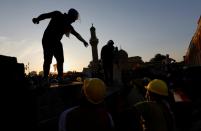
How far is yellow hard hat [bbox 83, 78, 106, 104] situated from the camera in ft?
10.1

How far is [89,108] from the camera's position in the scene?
3029 millimetres

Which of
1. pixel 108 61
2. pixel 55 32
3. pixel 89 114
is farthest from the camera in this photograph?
pixel 108 61

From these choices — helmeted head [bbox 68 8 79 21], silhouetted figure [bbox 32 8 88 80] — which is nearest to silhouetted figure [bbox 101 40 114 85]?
silhouetted figure [bbox 32 8 88 80]

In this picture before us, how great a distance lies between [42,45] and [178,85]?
6579mm

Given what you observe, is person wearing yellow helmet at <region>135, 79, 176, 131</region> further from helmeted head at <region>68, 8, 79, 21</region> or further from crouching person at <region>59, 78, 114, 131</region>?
helmeted head at <region>68, 8, 79, 21</region>

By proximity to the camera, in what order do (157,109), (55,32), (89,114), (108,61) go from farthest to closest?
(108,61), (55,32), (157,109), (89,114)

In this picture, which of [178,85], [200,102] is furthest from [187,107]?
[178,85]

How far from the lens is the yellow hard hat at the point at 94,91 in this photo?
3.07 metres

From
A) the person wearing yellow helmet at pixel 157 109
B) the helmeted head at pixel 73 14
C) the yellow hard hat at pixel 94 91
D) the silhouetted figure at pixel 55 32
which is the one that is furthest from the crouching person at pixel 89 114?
the helmeted head at pixel 73 14

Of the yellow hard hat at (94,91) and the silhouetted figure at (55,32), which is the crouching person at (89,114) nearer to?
the yellow hard hat at (94,91)

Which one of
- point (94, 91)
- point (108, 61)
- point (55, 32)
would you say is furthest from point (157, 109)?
point (108, 61)

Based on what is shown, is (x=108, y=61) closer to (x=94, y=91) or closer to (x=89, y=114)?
(x=94, y=91)

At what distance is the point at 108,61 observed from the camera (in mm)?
12570

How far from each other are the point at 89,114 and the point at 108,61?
378 inches
